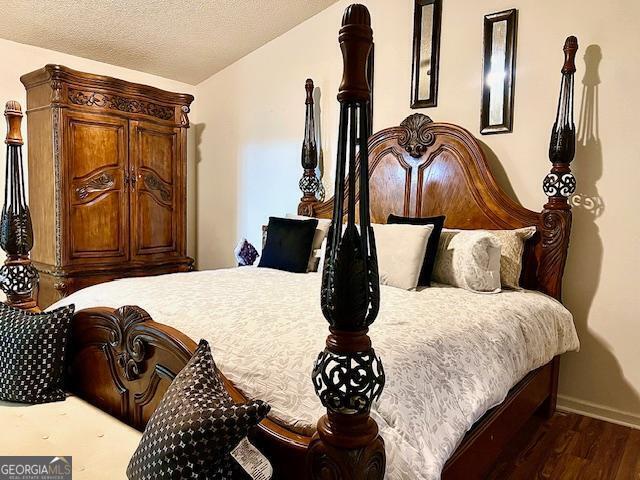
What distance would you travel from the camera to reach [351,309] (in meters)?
0.97

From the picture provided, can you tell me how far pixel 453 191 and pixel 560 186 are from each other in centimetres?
63

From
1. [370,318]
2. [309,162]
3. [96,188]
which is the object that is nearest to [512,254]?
[309,162]

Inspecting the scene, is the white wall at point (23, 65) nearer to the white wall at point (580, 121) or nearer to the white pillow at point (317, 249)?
the white wall at point (580, 121)

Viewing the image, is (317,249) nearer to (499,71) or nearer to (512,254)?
(512,254)

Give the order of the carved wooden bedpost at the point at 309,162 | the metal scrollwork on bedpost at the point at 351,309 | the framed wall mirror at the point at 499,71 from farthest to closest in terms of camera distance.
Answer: the carved wooden bedpost at the point at 309,162
the framed wall mirror at the point at 499,71
the metal scrollwork on bedpost at the point at 351,309

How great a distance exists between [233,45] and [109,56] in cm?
100

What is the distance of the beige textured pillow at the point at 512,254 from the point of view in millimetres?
2582

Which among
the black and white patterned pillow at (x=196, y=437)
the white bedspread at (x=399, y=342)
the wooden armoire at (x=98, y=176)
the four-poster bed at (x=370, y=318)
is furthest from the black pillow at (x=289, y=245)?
the black and white patterned pillow at (x=196, y=437)

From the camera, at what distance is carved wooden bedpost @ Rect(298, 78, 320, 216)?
12.0 feet

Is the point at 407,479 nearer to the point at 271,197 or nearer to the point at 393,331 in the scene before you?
the point at 393,331

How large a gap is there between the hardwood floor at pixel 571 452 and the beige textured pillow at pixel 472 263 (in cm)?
79

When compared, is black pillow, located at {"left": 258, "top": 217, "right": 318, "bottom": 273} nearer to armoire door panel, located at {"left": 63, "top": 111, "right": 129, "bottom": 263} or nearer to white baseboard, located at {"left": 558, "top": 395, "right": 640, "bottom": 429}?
armoire door panel, located at {"left": 63, "top": 111, "right": 129, "bottom": 263}

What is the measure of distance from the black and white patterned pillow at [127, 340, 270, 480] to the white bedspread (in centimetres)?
15

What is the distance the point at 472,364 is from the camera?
5.24 ft
